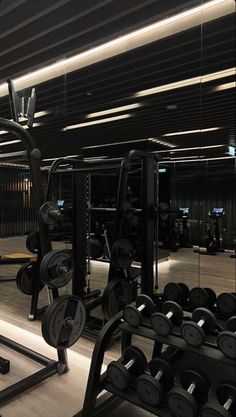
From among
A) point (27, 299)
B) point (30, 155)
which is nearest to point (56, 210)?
point (30, 155)

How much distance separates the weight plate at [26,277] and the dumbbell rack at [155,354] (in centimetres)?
139

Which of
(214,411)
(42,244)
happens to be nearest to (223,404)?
(214,411)

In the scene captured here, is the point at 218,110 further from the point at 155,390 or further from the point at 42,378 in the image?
the point at 42,378

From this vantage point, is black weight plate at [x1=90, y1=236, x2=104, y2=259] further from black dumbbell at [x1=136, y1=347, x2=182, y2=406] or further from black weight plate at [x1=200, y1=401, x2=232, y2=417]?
black weight plate at [x1=200, y1=401, x2=232, y2=417]

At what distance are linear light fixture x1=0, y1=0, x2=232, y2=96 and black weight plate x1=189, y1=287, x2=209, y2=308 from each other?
208 centimetres

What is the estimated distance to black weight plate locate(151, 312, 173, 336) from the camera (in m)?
1.67

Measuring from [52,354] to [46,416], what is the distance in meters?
0.82

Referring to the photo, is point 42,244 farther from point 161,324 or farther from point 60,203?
point 161,324

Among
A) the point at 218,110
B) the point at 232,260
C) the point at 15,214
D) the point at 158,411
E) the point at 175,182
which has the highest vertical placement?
the point at 218,110

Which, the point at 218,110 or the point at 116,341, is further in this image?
the point at 116,341

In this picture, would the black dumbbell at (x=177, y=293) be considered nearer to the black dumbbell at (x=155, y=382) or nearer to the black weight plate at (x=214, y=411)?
the black dumbbell at (x=155, y=382)

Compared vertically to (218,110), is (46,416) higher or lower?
lower

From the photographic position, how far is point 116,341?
2945mm

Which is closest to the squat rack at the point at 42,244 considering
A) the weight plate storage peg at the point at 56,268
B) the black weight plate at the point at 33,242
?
the weight plate storage peg at the point at 56,268
